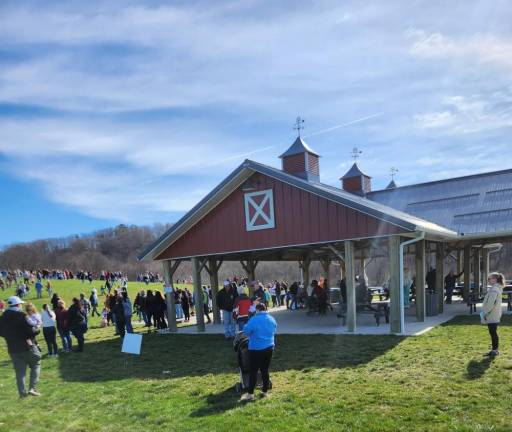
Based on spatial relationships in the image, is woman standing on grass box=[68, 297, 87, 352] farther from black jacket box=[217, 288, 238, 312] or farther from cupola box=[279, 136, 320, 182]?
cupola box=[279, 136, 320, 182]

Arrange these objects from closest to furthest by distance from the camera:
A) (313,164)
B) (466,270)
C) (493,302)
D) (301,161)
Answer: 1. (493,302)
2. (301,161)
3. (313,164)
4. (466,270)

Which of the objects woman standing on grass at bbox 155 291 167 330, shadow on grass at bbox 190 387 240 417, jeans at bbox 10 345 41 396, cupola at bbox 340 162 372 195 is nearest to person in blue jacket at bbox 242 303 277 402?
shadow on grass at bbox 190 387 240 417

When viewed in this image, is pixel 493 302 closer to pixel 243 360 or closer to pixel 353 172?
pixel 243 360

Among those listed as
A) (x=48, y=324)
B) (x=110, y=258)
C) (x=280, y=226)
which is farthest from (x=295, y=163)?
(x=110, y=258)

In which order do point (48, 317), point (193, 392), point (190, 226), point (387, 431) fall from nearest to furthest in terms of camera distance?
point (387, 431) → point (193, 392) → point (48, 317) → point (190, 226)

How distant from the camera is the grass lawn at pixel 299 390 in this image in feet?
19.2

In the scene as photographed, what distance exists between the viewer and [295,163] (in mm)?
17922

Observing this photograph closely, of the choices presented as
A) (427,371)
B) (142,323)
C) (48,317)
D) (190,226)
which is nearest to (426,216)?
(190,226)

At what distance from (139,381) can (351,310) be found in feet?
21.2

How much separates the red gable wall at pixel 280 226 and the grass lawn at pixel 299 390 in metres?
3.01

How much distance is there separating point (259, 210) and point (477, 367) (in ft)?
25.7

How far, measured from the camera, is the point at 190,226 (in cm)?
1539

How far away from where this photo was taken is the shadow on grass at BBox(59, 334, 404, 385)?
30.2 feet

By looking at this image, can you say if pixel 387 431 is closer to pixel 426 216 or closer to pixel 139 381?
pixel 139 381
